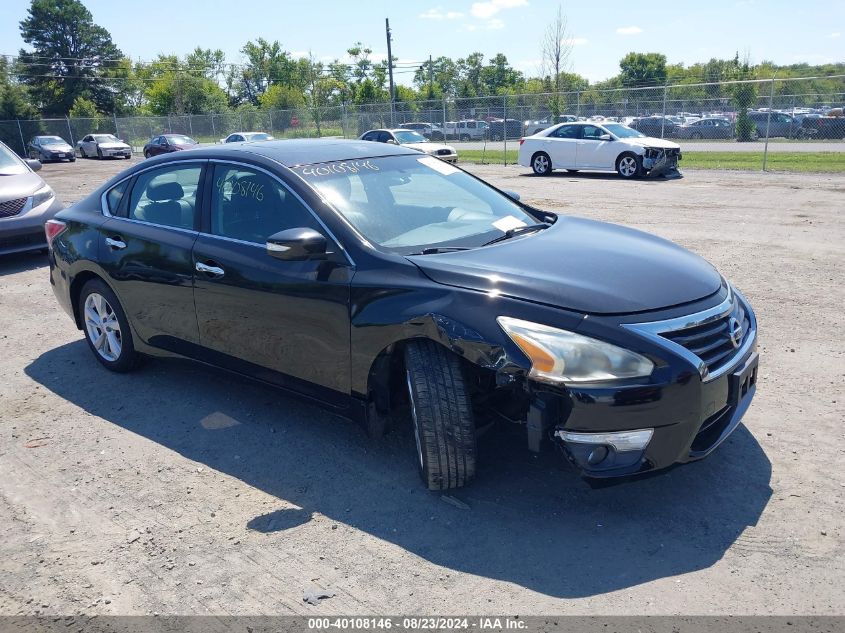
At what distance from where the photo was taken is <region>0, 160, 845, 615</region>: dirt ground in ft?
9.43

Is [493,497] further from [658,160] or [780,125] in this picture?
[780,125]

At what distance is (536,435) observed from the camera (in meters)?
3.14

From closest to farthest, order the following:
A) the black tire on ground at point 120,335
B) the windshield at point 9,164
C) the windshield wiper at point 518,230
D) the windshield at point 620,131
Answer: the windshield wiper at point 518,230 < the black tire on ground at point 120,335 < the windshield at point 9,164 < the windshield at point 620,131

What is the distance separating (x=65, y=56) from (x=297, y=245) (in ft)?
297

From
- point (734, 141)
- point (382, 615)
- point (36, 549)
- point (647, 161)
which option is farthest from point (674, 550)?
point (734, 141)

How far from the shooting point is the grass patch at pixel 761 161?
63.7 feet

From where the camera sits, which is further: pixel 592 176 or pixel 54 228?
pixel 592 176

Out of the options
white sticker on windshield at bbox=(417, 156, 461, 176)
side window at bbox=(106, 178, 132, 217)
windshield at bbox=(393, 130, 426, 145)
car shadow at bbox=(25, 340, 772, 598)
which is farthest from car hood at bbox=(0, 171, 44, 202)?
windshield at bbox=(393, 130, 426, 145)

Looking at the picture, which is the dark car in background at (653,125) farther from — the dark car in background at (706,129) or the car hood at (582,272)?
the car hood at (582,272)

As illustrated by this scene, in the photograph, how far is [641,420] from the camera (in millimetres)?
3025

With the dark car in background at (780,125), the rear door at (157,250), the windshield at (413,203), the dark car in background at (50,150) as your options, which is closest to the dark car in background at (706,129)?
the dark car in background at (780,125)

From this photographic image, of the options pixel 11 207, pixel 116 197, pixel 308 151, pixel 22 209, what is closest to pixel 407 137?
pixel 22 209

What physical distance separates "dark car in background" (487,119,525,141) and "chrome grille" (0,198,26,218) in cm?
2591

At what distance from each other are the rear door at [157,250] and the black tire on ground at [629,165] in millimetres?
16237
